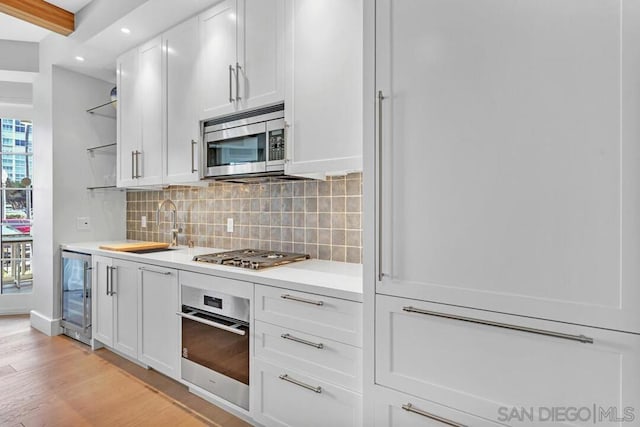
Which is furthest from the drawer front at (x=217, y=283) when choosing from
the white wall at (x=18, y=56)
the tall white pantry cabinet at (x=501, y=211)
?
the white wall at (x=18, y=56)

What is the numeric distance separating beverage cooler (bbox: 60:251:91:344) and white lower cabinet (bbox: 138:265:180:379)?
837 millimetres

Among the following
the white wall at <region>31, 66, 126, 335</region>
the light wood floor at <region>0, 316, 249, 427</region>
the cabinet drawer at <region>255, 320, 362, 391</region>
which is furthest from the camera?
the white wall at <region>31, 66, 126, 335</region>

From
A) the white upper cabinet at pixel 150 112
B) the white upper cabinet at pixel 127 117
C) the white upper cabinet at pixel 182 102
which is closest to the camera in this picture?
the white upper cabinet at pixel 182 102

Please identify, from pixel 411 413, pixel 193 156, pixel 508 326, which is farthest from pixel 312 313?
pixel 193 156

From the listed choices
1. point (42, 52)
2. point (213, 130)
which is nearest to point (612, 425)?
point (213, 130)

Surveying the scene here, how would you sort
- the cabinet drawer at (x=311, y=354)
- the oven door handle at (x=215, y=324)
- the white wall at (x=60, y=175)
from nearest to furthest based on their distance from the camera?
the cabinet drawer at (x=311, y=354)
the oven door handle at (x=215, y=324)
the white wall at (x=60, y=175)

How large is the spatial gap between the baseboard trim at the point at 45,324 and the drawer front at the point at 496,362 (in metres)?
3.23

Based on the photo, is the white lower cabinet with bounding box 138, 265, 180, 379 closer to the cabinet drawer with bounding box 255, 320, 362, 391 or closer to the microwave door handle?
the cabinet drawer with bounding box 255, 320, 362, 391

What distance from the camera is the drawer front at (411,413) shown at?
119 cm

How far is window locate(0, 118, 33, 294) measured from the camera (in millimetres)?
3791

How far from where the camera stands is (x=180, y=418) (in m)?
1.96

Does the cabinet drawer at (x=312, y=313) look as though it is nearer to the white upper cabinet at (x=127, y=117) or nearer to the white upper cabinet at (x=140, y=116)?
the white upper cabinet at (x=140, y=116)

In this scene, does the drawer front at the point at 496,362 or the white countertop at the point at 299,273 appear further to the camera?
the white countertop at the point at 299,273

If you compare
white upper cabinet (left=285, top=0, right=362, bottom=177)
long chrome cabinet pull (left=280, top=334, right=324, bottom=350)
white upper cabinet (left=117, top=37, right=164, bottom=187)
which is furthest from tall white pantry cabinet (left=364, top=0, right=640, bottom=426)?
white upper cabinet (left=117, top=37, right=164, bottom=187)
